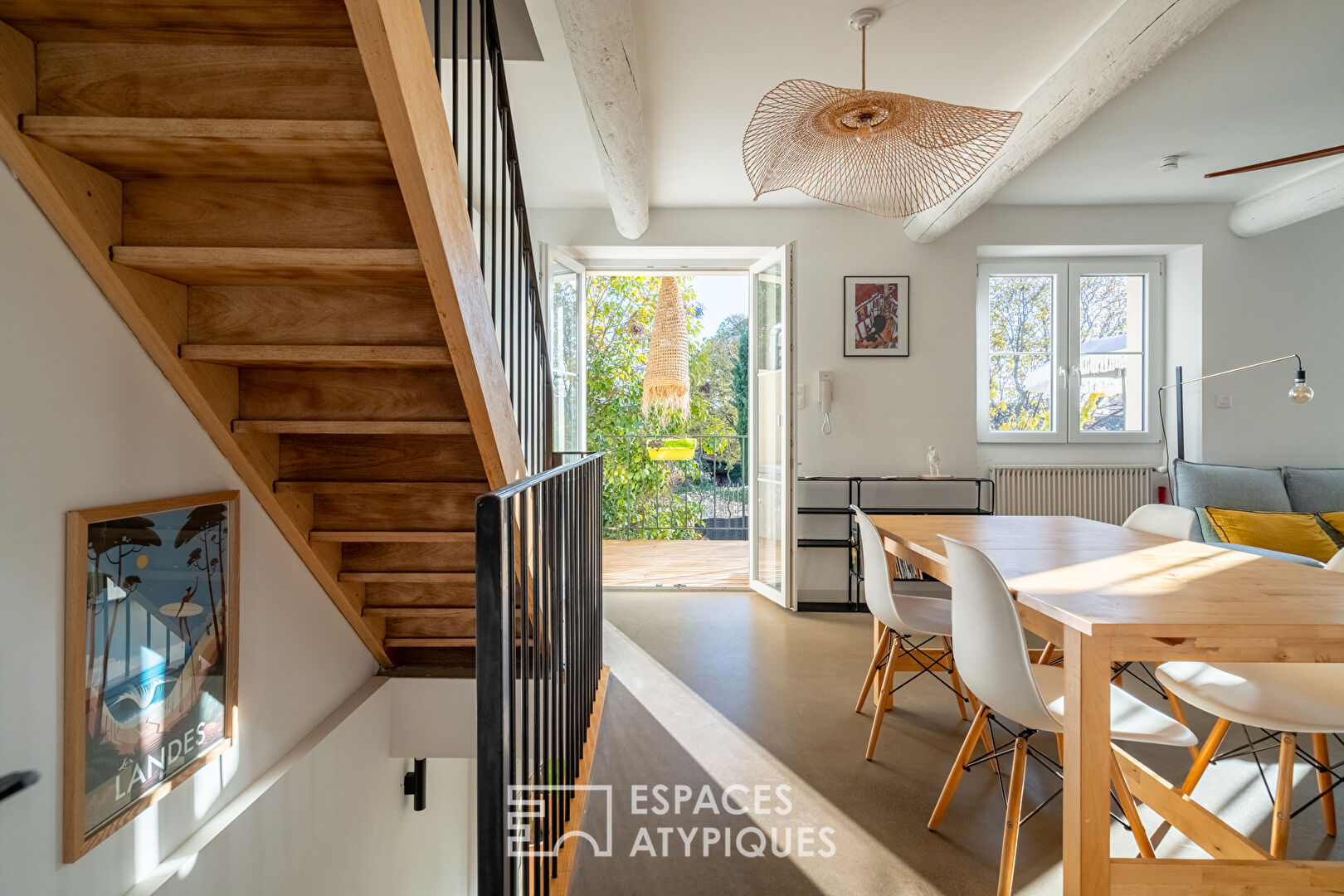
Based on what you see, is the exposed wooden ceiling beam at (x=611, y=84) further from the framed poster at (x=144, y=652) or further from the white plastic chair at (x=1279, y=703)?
the white plastic chair at (x=1279, y=703)

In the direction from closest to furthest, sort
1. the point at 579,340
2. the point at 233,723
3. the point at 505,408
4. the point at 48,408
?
1. the point at 48,408
2. the point at 505,408
3. the point at 233,723
4. the point at 579,340

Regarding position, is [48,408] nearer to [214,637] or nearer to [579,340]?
[214,637]

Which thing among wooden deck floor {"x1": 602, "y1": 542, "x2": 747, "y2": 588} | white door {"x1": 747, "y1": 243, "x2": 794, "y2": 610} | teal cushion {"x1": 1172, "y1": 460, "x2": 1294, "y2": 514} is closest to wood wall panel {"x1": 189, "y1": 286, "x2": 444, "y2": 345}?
white door {"x1": 747, "y1": 243, "x2": 794, "y2": 610}

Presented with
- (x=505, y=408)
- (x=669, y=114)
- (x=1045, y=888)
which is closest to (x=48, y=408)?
(x=505, y=408)

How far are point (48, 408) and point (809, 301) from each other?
4.09 metres

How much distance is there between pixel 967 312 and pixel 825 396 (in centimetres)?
113

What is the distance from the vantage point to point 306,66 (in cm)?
125

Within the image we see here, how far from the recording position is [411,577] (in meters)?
2.44

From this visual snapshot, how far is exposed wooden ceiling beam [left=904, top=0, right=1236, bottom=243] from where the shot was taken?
7.34 feet

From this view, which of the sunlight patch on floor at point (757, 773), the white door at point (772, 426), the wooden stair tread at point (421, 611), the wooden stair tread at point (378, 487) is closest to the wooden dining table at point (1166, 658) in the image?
the sunlight patch on floor at point (757, 773)

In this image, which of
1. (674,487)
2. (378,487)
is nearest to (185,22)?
(378,487)

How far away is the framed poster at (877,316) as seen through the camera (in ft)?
15.2

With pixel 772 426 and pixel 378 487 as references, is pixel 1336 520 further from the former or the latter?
pixel 378 487

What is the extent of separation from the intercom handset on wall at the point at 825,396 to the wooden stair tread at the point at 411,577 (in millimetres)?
2898
